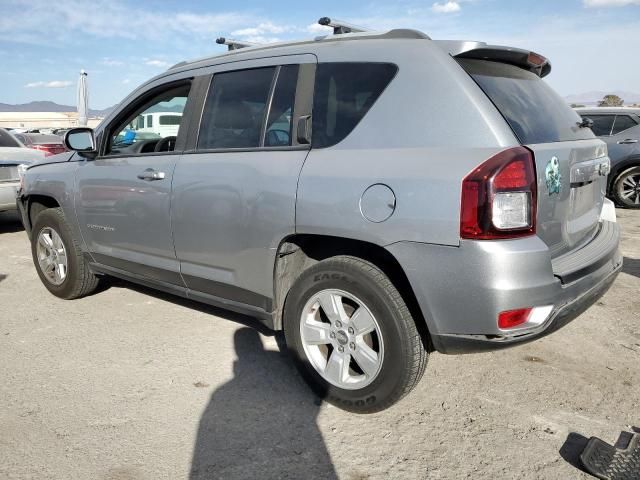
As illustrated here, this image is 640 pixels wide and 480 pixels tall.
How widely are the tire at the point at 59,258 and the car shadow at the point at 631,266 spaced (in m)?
4.88

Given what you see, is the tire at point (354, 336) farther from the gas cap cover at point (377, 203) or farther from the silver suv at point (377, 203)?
the gas cap cover at point (377, 203)

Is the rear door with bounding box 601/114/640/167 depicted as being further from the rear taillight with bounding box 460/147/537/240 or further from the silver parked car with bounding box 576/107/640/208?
A: the rear taillight with bounding box 460/147/537/240

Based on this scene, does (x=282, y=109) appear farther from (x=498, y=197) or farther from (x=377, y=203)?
(x=498, y=197)

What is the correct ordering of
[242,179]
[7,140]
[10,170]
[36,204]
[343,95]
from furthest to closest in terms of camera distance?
[7,140], [10,170], [36,204], [242,179], [343,95]

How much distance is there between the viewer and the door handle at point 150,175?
341cm

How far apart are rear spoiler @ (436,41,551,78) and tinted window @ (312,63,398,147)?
11.3 inches

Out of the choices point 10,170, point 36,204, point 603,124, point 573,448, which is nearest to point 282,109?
point 573,448

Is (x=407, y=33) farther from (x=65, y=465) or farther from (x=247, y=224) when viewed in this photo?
(x=65, y=465)

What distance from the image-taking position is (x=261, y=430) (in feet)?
8.63

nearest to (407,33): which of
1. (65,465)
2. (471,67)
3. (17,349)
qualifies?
(471,67)

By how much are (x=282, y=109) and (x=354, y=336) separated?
129 cm

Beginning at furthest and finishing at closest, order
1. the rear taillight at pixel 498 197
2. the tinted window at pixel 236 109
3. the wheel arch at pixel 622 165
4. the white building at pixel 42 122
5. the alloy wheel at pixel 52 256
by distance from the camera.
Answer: the white building at pixel 42 122 < the wheel arch at pixel 622 165 < the alloy wheel at pixel 52 256 < the tinted window at pixel 236 109 < the rear taillight at pixel 498 197

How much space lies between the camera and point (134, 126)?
437cm

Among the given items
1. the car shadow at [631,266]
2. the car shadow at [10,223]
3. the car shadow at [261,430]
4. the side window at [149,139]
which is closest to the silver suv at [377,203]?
the side window at [149,139]
